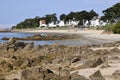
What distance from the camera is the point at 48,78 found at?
9852mm

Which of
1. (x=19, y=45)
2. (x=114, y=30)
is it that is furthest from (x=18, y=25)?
(x=19, y=45)

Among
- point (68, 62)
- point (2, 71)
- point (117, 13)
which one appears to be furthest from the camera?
point (117, 13)

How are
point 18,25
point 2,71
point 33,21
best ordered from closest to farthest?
point 2,71 → point 33,21 → point 18,25

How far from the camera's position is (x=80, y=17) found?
103 metres

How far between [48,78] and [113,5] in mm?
75289

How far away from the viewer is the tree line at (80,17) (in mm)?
81500

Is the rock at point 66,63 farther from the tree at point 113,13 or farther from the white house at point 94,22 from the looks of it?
the white house at point 94,22

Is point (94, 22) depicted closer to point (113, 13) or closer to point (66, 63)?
point (113, 13)

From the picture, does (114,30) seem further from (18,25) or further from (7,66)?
(18,25)

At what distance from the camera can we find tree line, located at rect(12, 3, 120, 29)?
81500mm

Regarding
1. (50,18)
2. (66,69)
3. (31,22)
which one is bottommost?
(31,22)

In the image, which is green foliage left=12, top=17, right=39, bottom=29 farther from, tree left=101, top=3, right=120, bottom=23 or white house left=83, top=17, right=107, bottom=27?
tree left=101, top=3, right=120, bottom=23

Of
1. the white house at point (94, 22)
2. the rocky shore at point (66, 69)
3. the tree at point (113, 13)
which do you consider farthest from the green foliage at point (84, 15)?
the rocky shore at point (66, 69)

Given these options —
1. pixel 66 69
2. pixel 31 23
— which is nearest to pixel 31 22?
pixel 31 23
